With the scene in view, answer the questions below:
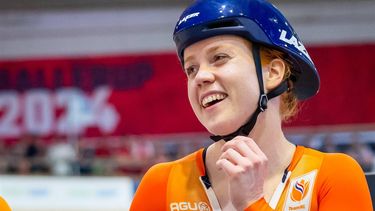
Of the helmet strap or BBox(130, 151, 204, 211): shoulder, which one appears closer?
the helmet strap

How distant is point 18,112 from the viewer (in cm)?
1298

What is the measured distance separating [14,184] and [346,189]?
18.8 feet

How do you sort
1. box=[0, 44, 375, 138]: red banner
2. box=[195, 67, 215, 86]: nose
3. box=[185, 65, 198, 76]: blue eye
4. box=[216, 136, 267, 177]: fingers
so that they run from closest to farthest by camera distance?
box=[216, 136, 267, 177]: fingers, box=[195, 67, 215, 86]: nose, box=[185, 65, 198, 76]: blue eye, box=[0, 44, 375, 138]: red banner

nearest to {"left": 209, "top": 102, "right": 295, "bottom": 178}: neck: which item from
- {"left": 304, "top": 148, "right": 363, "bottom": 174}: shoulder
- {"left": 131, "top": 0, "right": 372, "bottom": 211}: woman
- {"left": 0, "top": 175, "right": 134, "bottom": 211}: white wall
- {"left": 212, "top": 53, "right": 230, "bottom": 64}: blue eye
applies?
{"left": 131, "top": 0, "right": 372, "bottom": 211}: woman

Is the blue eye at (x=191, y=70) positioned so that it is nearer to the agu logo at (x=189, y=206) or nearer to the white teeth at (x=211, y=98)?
the white teeth at (x=211, y=98)

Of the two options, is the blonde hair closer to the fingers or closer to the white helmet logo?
the white helmet logo

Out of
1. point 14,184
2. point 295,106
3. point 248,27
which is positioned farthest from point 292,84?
point 14,184

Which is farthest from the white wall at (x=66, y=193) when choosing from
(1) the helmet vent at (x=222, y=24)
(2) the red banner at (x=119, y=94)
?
(2) the red banner at (x=119, y=94)

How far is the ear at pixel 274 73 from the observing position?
7.23ft

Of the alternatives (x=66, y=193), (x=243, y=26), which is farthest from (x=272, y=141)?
(x=66, y=193)

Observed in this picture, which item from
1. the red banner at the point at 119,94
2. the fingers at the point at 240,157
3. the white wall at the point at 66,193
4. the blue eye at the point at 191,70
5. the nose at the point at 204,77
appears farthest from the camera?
the red banner at the point at 119,94

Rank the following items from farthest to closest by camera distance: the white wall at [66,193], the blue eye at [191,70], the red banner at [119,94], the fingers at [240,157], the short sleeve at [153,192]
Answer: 1. the red banner at [119,94]
2. the white wall at [66,193]
3. the short sleeve at [153,192]
4. the blue eye at [191,70]
5. the fingers at [240,157]

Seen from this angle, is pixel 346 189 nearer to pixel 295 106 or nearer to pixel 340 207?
pixel 340 207

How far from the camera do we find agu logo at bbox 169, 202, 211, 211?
224cm
